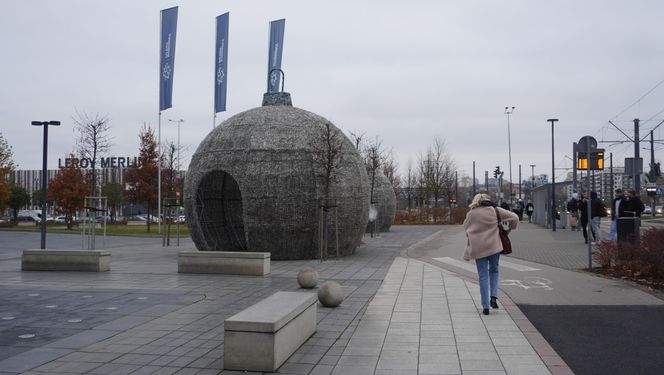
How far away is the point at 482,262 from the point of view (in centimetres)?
836

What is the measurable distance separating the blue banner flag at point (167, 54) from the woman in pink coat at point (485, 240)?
25.3 meters

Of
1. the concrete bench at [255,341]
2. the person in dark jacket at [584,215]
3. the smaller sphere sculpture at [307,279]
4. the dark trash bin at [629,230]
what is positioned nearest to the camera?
the concrete bench at [255,341]

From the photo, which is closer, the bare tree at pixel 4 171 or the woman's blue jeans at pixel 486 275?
the woman's blue jeans at pixel 486 275

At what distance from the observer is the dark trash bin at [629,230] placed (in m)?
13.0

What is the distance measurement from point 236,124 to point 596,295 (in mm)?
10569

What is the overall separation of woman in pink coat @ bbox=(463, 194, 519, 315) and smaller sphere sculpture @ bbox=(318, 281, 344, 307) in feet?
6.60

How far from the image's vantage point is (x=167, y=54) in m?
30.3

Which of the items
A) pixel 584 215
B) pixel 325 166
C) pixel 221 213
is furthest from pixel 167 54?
pixel 584 215

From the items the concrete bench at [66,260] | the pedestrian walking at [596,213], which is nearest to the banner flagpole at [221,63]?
the concrete bench at [66,260]

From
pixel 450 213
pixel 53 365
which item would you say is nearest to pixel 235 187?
pixel 53 365

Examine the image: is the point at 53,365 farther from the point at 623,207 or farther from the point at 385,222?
the point at 385,222

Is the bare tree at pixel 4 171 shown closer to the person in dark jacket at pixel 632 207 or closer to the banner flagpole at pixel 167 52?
the banner flagpole at pixel 167 52

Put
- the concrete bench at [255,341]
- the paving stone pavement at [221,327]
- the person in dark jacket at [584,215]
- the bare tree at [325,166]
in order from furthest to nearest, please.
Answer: the person in dark jacket at [584,215] < the bare tree at [325,166] < the paving stone pavement at [221,327] < the concrete bench at [255,341]

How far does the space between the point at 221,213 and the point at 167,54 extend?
1579 cm
